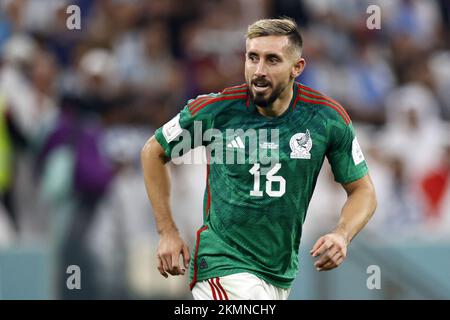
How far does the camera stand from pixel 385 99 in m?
12.3

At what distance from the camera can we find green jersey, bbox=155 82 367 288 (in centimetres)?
592

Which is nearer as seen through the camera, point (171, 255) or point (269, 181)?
point (171, 255)

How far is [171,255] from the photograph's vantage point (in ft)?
18.8

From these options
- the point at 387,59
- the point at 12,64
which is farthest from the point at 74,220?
the point at 387,59

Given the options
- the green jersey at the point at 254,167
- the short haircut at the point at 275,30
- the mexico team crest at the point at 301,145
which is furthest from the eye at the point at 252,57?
the mexico team crest at the point at 301,145

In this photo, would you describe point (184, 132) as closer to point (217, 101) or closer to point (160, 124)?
point (217, 101)

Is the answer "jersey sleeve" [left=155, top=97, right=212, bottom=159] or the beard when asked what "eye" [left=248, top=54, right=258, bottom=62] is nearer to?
the beard

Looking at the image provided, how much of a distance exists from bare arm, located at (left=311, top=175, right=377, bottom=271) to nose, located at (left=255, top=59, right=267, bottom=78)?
0.90m

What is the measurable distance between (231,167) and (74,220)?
13.7ft

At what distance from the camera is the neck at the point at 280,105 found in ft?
19.6

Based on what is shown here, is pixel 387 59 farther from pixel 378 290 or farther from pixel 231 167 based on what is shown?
pixel 231 167

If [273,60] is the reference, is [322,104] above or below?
below

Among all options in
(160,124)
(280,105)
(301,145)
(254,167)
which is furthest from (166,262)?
(160,124)

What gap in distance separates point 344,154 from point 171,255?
1.20m
